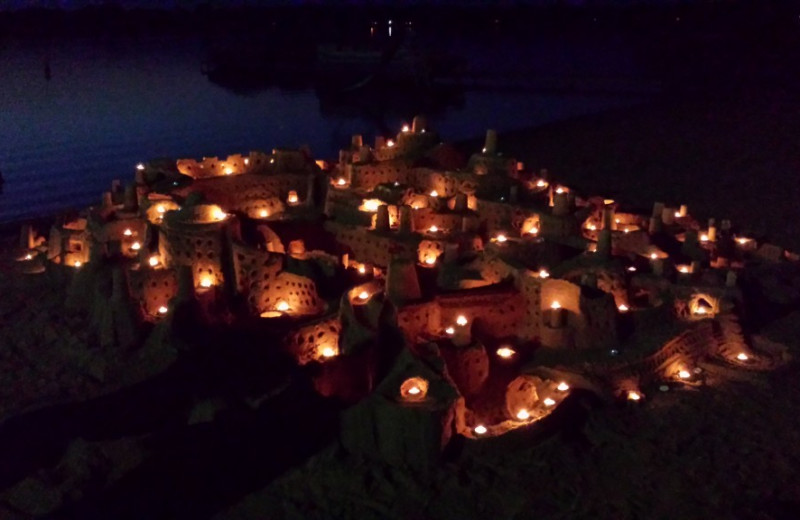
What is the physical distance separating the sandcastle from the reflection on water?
15.3 meters

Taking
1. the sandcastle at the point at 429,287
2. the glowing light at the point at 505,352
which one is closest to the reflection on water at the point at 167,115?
the sandcastle at the point at 429,287

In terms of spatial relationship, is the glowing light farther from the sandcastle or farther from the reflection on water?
the reflection on water

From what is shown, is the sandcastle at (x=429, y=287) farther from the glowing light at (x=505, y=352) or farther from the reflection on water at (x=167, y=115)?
the reflection on water at (x=167, y=115)

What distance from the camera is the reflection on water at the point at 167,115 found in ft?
128

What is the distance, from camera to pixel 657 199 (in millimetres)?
30125

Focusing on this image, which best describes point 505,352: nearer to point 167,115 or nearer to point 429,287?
point 429,287

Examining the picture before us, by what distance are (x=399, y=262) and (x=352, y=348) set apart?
6.49 feet

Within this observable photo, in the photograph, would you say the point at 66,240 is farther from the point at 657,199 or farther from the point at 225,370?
the point at 657,199

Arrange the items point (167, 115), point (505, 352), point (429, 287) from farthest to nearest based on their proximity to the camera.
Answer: point (167, 115), point (429, 287), point (505, 352)

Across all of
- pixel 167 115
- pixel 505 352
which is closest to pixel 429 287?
pixel 505 352

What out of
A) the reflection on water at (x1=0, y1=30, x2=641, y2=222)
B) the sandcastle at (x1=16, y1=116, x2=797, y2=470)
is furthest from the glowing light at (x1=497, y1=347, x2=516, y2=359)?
the reflection on water at (x1=0, y1=30, x2=641, y2=222)

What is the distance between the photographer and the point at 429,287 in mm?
17688

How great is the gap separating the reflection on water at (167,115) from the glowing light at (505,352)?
22.3 metres

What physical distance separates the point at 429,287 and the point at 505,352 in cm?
223
